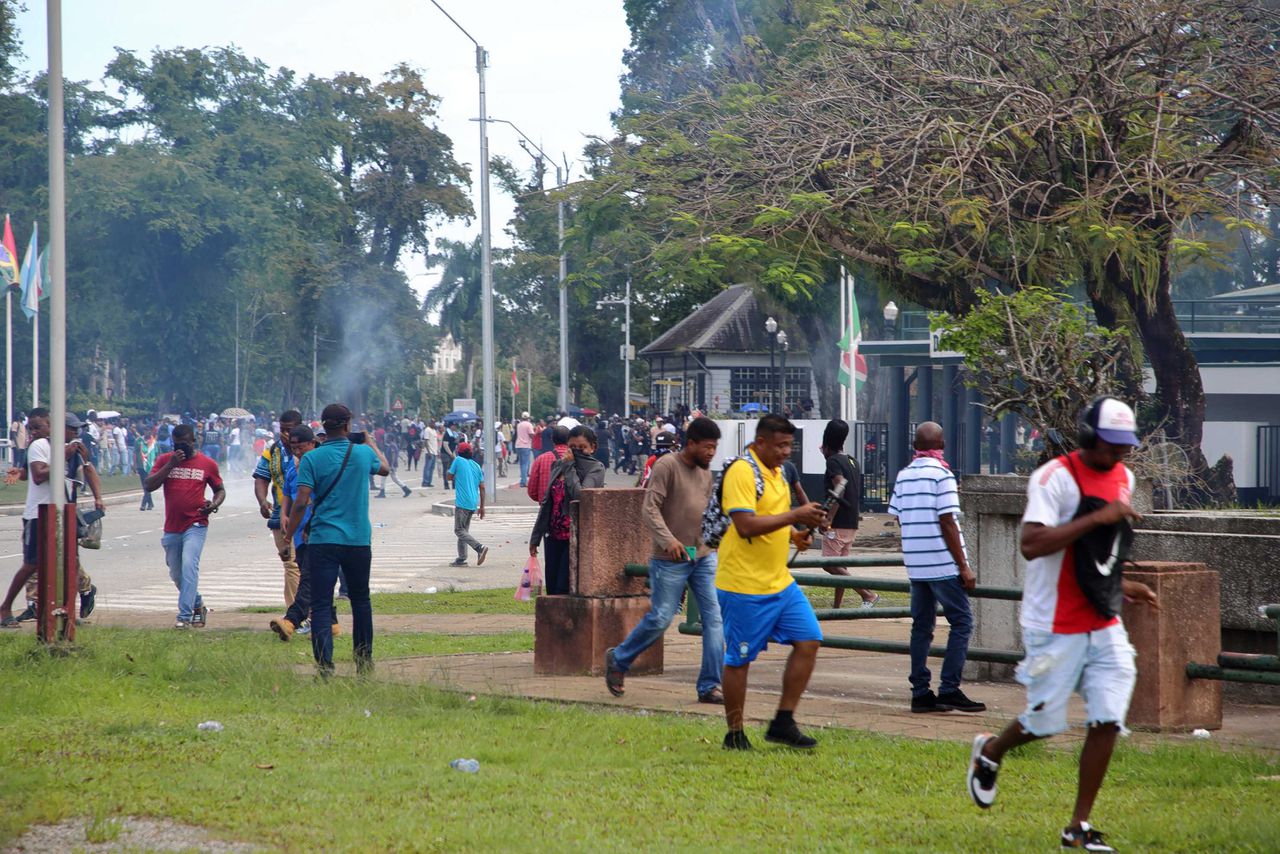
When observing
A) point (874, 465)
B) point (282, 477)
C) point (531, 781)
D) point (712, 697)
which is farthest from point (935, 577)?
point (874, 465)

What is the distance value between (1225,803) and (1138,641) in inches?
Answer: 67.6

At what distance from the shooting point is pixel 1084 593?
17.3ft

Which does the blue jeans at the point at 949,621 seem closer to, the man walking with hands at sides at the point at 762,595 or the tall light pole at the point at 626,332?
the man walking with hands at sides at the point at 762,595

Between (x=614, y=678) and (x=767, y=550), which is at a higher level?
(x=767, y=550)

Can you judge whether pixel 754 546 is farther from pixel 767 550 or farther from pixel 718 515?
pixel 718 515

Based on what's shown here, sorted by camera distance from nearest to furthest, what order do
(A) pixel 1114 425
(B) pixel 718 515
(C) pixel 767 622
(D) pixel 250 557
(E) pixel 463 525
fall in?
(A) pixel 1114 425 → (C) pixel 767 622 → (B) pixel 718 515 → (E) pixel 463 525 → (D) pixel 250 557

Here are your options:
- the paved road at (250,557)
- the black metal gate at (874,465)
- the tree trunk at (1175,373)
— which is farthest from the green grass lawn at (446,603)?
the black metal gate at (874,465)

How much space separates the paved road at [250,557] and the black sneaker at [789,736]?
908 cm

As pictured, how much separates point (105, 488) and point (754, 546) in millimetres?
36442

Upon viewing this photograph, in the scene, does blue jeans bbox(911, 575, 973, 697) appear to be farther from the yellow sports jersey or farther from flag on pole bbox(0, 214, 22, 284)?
flag on pole bbox(0, 214, 22, 284)

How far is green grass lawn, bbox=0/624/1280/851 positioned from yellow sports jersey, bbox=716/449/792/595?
0.79 meters

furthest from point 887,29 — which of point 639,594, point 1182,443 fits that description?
point 639,594

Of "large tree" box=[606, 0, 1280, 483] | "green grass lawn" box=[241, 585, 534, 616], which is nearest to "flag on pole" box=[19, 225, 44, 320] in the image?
"large tree" box=[606, 0, 1280, 483]

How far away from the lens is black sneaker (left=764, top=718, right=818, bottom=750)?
274 inches
